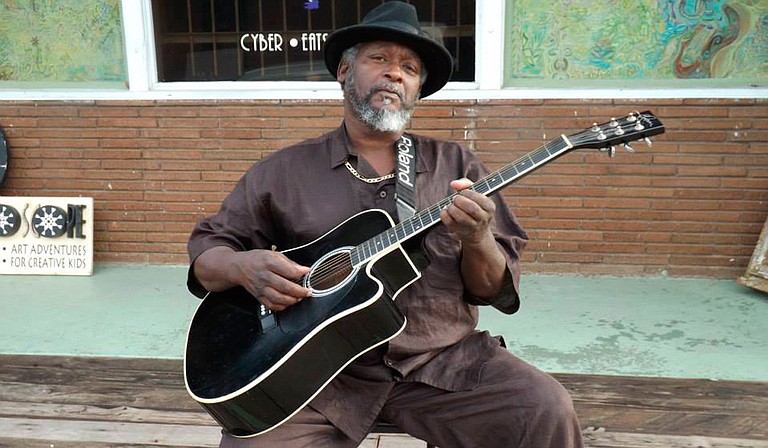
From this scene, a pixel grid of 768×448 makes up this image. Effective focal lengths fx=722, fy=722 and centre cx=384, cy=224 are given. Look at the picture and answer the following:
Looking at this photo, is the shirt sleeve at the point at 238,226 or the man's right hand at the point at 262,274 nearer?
the man's right hand at the point at 262,274

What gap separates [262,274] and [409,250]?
0.40m

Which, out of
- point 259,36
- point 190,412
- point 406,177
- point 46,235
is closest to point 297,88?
point 259,36

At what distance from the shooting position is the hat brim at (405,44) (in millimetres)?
2109

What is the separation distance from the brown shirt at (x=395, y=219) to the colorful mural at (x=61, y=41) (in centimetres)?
286

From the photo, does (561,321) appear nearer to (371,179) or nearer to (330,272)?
(371,179)

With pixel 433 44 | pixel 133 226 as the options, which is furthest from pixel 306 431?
pixel 133 226

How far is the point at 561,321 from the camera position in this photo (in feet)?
12.3

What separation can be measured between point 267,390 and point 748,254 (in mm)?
3450

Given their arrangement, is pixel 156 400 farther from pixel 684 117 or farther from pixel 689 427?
pixel 684 117

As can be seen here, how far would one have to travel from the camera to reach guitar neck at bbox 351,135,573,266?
185 centimetres

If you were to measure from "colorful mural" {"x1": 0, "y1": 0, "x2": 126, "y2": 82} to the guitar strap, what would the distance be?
3018 mm

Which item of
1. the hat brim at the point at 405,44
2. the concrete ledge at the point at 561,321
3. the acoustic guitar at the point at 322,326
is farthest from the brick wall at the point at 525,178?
the acoustic guitar at the point at 322,326

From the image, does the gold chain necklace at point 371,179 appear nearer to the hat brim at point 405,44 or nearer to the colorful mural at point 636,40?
the hat brim at point 405,44

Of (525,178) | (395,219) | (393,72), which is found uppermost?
(393,72)
